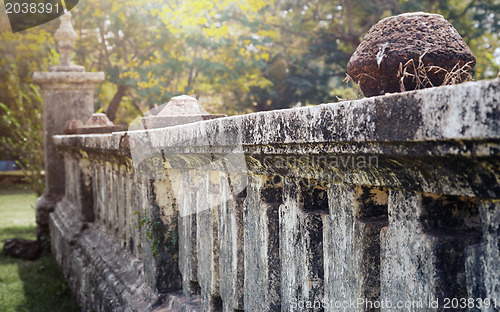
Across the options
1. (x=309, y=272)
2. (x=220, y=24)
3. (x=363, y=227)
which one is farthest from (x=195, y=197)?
(x=220, y=24)

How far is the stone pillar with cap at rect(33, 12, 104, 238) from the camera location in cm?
726

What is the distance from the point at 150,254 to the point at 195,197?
602 mm

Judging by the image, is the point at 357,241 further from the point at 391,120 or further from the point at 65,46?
the point at 65,46

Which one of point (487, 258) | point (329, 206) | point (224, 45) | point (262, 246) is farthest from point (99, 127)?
point (224, 45)

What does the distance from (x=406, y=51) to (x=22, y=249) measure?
6544 mm

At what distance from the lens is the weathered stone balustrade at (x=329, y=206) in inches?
38.1

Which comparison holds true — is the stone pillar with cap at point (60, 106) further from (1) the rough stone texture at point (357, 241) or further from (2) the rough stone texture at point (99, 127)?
(1) the rough stone texture at point (357, 241)

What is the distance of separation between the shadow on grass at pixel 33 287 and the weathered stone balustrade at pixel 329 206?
230 cm

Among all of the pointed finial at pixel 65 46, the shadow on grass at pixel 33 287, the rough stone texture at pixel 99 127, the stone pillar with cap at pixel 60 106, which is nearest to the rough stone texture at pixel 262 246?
the shadow on grass at pixel 33 287

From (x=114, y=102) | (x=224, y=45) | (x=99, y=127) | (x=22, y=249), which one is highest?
(x=224, y=45)

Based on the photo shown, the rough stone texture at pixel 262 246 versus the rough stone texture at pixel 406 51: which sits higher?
the rough stone texture at pixel 406 51

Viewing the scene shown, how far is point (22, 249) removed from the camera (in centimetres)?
677

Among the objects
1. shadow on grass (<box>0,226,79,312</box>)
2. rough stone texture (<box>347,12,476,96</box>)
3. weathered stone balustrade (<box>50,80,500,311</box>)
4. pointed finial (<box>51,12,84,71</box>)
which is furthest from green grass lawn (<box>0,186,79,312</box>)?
rough stone texture (<box>347,12,476,96</box>)

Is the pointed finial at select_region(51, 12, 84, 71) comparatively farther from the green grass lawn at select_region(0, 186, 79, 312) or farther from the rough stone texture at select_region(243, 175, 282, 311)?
the rough stone texture at select_region(243, 175, 282, 311)
